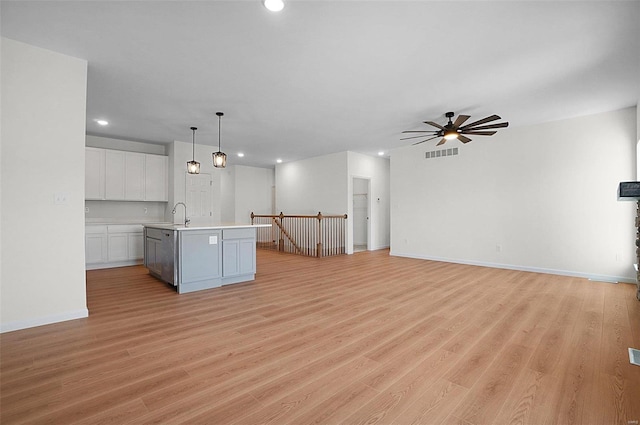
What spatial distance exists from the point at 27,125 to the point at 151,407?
3079 mm

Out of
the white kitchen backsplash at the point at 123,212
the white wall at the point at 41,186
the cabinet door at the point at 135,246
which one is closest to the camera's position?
the white wall at the point at 41,186

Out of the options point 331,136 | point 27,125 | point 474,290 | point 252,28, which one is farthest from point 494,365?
point 331,136

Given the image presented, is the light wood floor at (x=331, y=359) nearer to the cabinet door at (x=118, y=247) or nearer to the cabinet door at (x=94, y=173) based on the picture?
the cabinet door at (x=118, y=247)

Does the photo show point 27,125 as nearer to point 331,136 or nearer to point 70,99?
point 70,99

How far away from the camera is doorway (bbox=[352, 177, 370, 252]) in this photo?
30.9 ft

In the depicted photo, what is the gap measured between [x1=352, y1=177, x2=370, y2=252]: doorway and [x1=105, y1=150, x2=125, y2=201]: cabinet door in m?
6.37

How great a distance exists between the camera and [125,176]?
626 cm

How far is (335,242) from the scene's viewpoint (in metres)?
8.15

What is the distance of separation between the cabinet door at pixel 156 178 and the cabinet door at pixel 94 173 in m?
0.83

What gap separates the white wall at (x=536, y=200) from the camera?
4.74m

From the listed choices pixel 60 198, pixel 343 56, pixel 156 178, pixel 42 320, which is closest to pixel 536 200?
pixel 343 56

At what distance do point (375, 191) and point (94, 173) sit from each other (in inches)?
274

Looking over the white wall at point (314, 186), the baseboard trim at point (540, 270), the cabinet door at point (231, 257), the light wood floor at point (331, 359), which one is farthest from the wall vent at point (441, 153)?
the cabinet door at point (231, 257)

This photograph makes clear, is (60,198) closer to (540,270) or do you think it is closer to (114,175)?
(114,175)
